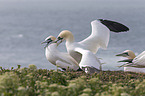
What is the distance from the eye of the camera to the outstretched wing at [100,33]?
36.4ft

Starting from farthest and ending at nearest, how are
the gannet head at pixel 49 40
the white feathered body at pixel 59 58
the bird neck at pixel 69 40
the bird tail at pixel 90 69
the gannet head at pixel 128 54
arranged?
the gannet head at pixel 128 54 < the gannet head at pixel 49 40 < the bird neck at pixel 69 40 < the white feathered body at pixel 59 58 < the bird tail at pixel 90 69

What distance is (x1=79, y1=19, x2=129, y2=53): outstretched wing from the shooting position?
11.1m

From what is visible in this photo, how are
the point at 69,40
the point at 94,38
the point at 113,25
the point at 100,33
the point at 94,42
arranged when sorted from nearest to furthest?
the point at 69,40, the point at 94,42, the point at 94,38, the point at 100,33, the point at 113,25

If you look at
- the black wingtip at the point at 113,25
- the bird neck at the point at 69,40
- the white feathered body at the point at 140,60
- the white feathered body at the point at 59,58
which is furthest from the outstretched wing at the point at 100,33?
the white feathered body at the point at 140,60

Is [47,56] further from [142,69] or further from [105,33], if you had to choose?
[142,69]

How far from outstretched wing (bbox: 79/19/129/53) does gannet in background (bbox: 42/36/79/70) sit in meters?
0.85

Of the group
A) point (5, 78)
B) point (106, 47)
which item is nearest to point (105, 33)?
point (106, 47)

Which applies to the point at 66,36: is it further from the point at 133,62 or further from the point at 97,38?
the point at 133,62

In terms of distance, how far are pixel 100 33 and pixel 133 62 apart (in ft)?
6.12

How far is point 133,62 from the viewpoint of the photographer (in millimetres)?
10625

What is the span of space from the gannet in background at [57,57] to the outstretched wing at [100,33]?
85 cm

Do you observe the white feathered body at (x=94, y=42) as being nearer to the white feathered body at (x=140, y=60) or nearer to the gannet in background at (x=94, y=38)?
the gannet in background at (x=94, y=38)

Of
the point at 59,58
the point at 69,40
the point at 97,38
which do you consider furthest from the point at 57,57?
the point at 97,38

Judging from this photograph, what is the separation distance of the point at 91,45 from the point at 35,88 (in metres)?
5.33
